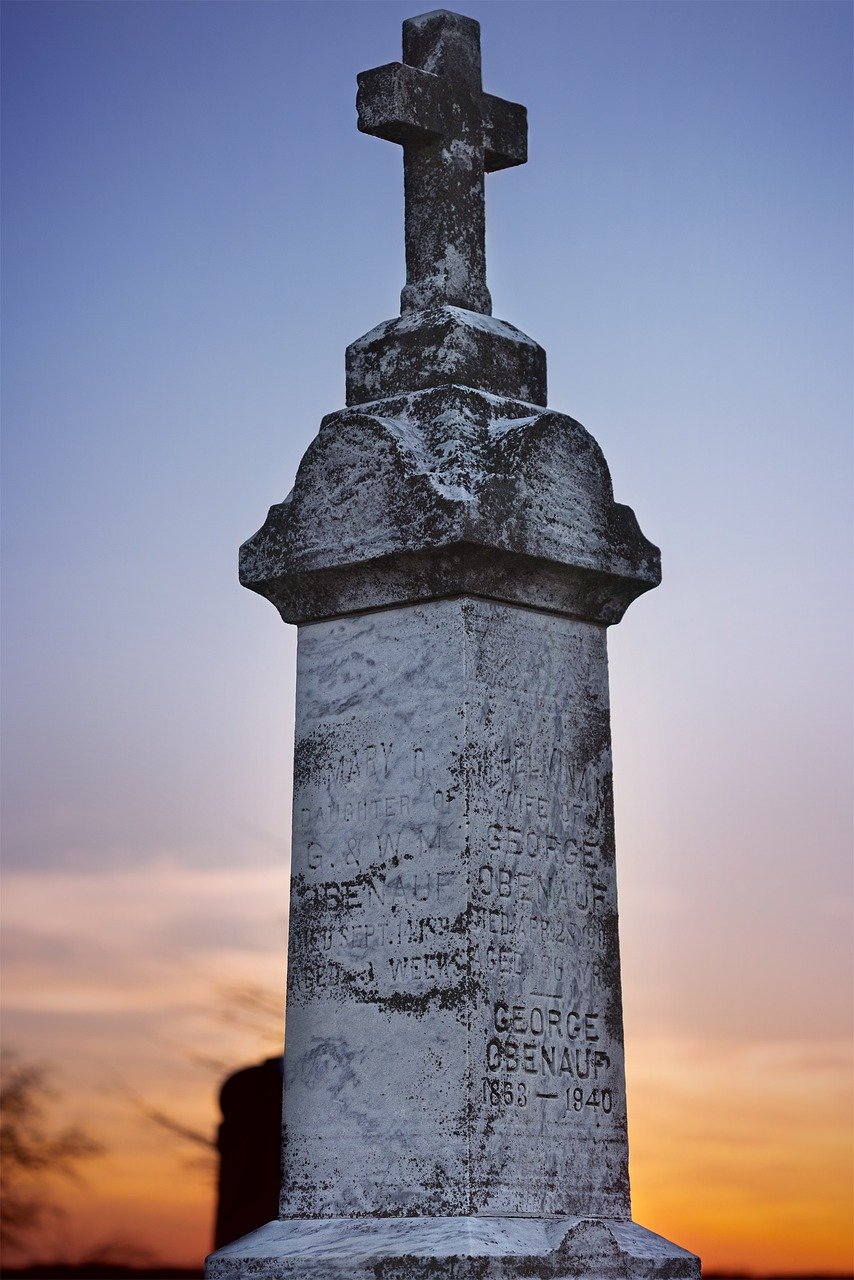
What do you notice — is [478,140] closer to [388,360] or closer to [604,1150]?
[388,360]

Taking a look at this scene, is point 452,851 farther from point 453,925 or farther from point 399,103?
point 399,103

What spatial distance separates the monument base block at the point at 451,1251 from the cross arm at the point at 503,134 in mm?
4605

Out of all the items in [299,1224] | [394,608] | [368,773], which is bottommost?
[299,1224]

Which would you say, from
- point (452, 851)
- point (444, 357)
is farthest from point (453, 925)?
point (444, 357)

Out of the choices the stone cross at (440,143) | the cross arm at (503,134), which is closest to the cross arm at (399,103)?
the stone cross at (440,143)

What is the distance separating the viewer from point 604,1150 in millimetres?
8312

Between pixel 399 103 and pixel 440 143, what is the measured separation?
0.29 meters

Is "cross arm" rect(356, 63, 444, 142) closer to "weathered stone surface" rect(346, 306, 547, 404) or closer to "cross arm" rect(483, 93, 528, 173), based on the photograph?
"cross arm" rect(483, 93, 528, 173)

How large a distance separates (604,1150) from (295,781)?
1930 mm

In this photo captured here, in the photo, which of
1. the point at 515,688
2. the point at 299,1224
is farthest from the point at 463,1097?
the point at 515,688

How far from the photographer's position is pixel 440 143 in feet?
30.2

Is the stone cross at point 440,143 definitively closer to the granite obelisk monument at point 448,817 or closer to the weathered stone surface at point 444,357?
the granite obelisk monument at point 448,817

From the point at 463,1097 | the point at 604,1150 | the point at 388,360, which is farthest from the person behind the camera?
the point at 388,360

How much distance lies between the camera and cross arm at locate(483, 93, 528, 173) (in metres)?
9.45
